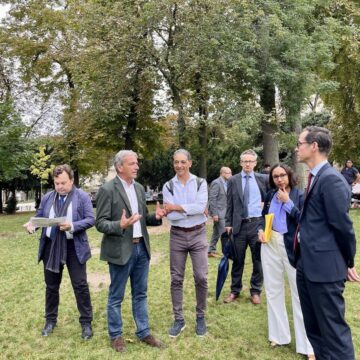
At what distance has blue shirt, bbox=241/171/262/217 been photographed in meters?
5.43

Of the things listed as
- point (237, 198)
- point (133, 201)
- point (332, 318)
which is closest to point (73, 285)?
point (133, 201)

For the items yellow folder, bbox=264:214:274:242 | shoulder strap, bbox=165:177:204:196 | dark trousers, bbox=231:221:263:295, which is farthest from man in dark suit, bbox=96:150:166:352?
dark trousers, bbox=231:221:263:295

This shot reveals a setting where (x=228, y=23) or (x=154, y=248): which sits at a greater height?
(x=228, y=23)

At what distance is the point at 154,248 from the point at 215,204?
2472mm

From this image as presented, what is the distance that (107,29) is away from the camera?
1358 centimetres

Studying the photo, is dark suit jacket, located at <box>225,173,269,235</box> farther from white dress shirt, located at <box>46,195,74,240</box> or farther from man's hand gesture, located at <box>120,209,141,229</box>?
white dress shirt, located at <box>46,195,74,240</box>

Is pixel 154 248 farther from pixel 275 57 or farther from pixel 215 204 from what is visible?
pixel 275 57

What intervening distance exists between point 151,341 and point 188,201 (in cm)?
155

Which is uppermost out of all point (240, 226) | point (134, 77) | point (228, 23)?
point (228, 23)

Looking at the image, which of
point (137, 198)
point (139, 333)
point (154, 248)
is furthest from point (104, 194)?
point (154, 248)

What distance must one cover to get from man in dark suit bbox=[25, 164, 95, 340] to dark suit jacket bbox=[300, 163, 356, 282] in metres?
2.46

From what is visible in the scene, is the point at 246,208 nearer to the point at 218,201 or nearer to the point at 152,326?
the point at 152,326

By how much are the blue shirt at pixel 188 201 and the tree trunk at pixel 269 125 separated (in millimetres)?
8309

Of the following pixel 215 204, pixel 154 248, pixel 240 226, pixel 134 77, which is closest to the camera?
pixel 240 226
